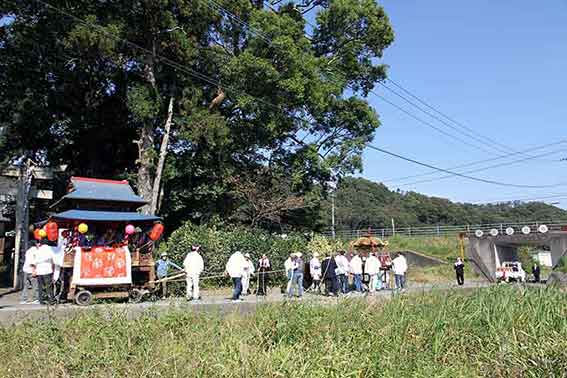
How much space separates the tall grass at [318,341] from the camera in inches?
234

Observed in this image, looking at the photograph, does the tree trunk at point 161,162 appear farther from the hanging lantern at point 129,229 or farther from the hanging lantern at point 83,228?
the hanging lantern at point 83,228

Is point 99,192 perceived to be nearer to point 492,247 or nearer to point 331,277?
point 331,277

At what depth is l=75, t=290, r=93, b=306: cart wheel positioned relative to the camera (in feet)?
45.1

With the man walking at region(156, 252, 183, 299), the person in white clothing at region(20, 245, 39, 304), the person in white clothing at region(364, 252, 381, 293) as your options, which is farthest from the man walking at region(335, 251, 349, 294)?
the person in white clothing at region(20, 245, 39, 304)

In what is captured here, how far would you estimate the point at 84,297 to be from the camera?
13.9m

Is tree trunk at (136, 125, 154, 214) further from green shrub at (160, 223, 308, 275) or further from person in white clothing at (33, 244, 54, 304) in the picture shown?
person in white clothing at (33, 244, 54, 304)

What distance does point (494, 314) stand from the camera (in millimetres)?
7961

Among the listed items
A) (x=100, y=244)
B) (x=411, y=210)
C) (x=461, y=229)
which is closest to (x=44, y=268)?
(x=100, y=244)

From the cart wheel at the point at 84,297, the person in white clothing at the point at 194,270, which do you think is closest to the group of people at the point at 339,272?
the person in white clothing at the point at 194,270

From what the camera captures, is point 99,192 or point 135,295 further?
point 99,192

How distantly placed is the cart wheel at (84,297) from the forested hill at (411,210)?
5899cm

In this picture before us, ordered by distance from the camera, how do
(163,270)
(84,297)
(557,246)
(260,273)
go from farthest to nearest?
(557,246) < (260,273) < (163,270) < (84,297)

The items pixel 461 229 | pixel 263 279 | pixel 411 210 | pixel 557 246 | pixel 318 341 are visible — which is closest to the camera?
pixel 318 341

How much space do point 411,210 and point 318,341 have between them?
254 feet
